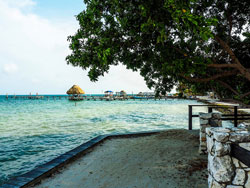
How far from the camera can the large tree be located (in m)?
5.01

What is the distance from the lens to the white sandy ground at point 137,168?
426 cm

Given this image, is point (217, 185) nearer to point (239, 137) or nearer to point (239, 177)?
point (239, 177)

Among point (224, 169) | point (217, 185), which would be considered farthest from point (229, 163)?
point (217, 185)

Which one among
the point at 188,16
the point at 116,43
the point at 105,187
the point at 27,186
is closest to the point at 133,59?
the point at 116,43

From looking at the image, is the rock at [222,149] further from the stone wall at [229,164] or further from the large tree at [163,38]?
the large tree at [163,38]

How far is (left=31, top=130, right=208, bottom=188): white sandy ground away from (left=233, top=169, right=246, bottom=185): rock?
166cm

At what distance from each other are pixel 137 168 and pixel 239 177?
3063mm

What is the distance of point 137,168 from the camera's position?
5160 millimetres

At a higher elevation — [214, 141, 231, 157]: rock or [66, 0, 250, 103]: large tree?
[66, 0, 250, 103]: large tree

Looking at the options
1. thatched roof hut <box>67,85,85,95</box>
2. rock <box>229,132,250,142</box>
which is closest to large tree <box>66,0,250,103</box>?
rock <box>229,132,250,142</box>

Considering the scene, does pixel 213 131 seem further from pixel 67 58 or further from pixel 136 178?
pixel 67 58

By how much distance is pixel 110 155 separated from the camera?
639 cm

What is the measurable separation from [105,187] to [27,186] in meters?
1.82

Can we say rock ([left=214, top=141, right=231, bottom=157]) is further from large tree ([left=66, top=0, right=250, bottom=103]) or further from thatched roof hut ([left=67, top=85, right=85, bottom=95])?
thatched roof hut ([left=67, top=85, right=85, bottom=95])
